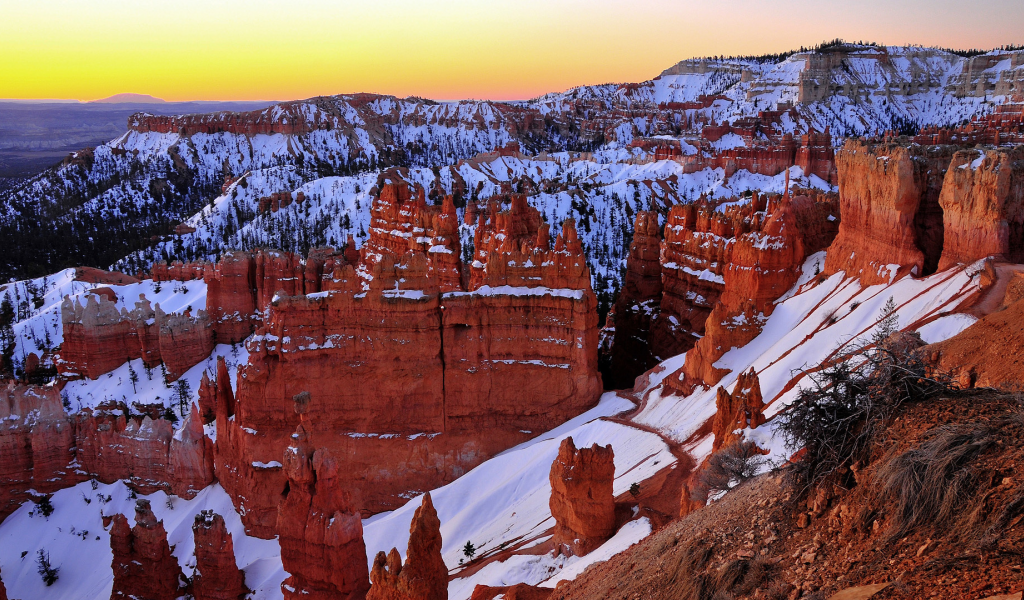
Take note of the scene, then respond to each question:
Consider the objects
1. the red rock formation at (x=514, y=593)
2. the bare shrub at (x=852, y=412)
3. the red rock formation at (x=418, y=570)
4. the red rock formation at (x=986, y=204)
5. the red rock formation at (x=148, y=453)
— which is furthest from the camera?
the red rock formation at (x=148, y=453)

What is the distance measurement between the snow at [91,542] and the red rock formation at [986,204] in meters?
24.1

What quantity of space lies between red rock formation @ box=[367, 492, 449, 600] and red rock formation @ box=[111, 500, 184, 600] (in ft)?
42.0

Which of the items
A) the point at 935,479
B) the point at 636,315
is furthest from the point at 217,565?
the point at 636,315

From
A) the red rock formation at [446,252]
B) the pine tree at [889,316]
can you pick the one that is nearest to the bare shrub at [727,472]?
the pine tree at [889,316]

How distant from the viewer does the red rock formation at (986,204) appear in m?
19.9

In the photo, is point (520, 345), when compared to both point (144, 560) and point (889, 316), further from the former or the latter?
point (144, 560)

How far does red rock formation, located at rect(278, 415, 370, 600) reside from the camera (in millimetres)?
18312

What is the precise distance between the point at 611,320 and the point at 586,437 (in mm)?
16957

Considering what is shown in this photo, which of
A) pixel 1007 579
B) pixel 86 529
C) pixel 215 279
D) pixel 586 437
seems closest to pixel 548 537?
pixel 586 437

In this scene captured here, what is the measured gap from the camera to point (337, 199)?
358 ft

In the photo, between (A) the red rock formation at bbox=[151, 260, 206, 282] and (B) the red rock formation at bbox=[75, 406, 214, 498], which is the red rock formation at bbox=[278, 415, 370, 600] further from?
(A) the red rock formation at bbox=[151, 260, 206, 282]

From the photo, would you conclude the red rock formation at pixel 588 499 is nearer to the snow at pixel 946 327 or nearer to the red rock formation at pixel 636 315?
the snow at pixel 946 327

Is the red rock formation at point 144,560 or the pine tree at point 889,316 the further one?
the red rock formation at point 144,560

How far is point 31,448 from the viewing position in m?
32.6
